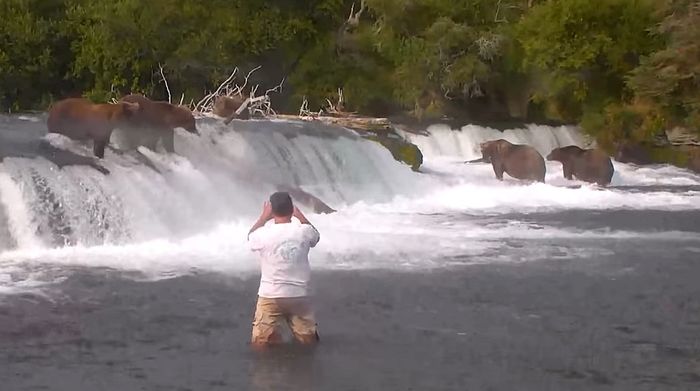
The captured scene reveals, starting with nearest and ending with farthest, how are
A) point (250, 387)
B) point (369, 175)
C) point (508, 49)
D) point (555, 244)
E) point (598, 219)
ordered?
1. point (250, 387)
2. point (555, 244)
3. point (598, 219)
4. point (369, 175)
5. point (508, 49)

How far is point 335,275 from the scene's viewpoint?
1232 cm

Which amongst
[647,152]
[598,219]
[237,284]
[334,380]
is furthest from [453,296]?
[647,152]

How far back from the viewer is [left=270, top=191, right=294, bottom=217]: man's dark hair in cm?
830

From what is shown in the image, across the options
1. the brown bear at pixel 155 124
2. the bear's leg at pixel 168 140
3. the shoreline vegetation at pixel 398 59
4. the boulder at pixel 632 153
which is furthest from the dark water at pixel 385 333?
the shoreline vegetation at pixel 398 59

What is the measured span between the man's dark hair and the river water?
111 centimetres

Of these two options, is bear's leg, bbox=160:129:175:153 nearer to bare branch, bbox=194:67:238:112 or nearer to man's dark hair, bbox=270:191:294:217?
man's dark hair, bbox=270:191:294:217

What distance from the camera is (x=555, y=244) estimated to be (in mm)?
15164

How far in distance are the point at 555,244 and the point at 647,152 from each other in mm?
15844

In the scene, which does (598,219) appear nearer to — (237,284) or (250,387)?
(237,284)

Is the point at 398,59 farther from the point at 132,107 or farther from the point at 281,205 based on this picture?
the point at 281,205

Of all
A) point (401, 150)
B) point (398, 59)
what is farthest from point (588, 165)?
point (398, 59)

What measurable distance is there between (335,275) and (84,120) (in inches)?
252

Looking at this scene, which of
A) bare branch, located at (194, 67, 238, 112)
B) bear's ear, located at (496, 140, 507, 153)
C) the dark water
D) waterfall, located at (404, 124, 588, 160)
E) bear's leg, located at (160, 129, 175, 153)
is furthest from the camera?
bare branch, located at (194, 67, 238, 112)

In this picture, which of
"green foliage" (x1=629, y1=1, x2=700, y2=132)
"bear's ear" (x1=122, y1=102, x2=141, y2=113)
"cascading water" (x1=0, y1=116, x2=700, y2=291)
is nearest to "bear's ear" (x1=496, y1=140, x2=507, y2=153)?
"cascading water" (x1=0, y1=116, x2=700, y2=291)
